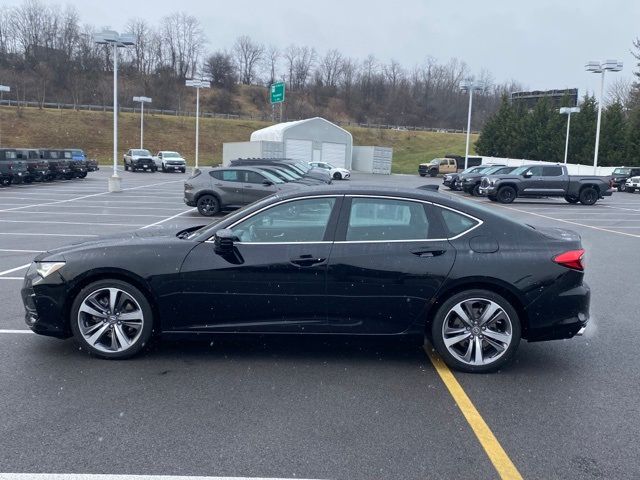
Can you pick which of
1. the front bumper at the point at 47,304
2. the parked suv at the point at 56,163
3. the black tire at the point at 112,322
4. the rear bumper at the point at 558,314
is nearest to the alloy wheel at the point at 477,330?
the rear bumper at the point at 558,314

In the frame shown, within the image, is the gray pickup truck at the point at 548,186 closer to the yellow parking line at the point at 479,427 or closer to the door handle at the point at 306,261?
the yellow parking line at the point at 479,427

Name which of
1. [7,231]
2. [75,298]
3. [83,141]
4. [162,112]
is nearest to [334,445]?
[75,298]

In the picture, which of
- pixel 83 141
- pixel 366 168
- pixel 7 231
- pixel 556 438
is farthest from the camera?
pixel 83 141

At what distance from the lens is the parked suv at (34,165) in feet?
107

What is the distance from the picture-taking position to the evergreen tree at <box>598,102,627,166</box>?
2164 inches

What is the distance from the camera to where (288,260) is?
5.20m

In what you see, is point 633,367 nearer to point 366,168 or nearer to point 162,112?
point 366,168

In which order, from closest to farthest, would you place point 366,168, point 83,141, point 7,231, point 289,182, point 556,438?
point 556,438 < point 7,231 < point 289,182 < point 366,168 < point 83,141

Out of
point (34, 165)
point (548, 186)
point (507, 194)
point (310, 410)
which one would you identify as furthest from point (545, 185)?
point (34, 165)

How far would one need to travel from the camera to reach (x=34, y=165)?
33031 millimetres

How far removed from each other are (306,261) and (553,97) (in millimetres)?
75002

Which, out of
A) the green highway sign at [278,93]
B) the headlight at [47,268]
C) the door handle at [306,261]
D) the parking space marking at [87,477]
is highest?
the green highway sign at [278,93]

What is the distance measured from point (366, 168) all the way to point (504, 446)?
208 feet

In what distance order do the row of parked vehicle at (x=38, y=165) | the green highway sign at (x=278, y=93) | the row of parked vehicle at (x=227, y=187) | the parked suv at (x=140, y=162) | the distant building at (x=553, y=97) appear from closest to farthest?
the row of parked vehicle at (x=227, y=187) → the row of parked vehicle at (x=38, y=165) → the parked suv at (x=140, y=162) → the distant building at (x=553, y=97) → the green highway sign at (x=278, y=93)
